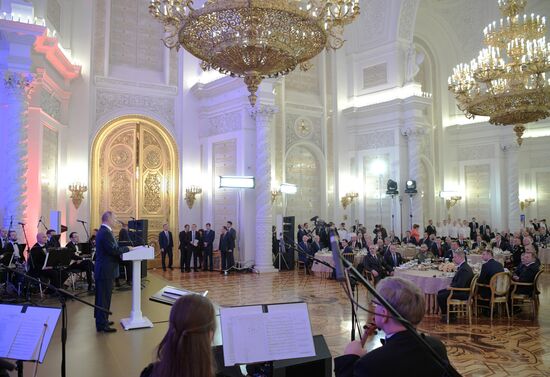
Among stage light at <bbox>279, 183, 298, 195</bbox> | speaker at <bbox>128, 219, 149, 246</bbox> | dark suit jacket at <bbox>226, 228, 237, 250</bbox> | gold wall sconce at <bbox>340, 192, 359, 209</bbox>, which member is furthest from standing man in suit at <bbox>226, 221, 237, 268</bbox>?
gold wall sconce at <bbox>340, 192, 359, 209</bbox>

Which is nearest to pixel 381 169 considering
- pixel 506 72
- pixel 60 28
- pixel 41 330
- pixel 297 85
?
pixel 297 85

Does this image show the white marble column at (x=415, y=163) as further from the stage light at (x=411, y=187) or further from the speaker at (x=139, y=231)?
the speaker at (x=139, y=231)

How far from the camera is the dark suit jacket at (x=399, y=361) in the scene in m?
1.94

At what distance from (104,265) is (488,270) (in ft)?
21.2

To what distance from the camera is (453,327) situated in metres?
7.17

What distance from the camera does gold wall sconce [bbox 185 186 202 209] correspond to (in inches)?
579

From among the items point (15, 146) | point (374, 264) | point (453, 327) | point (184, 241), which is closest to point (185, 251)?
point (184, 241)

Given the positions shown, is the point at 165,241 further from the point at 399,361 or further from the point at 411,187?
the point at 399,361

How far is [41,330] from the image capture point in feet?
9.87

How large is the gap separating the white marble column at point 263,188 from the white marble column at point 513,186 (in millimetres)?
11128

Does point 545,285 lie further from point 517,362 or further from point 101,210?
point 101,210

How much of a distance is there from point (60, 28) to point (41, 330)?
1199 cm

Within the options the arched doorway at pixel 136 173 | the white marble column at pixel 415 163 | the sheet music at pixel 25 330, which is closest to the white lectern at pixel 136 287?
the sheet music at pixel 25 330

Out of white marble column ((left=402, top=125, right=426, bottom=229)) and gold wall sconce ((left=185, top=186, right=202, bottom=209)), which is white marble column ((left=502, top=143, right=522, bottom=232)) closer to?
white marble column ((left=402, top=125, right=426, bottom=229))
